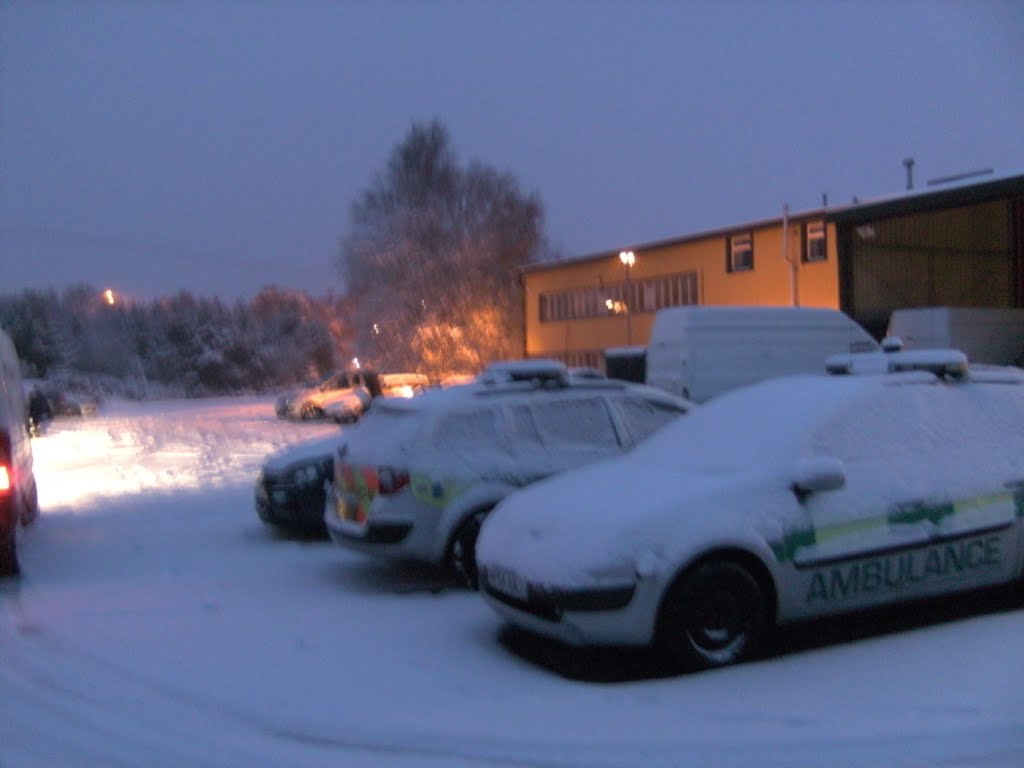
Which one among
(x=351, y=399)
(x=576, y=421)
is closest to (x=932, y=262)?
(x=351, y=399)

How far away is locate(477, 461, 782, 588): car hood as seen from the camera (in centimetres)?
558

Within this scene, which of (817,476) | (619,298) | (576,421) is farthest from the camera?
(619,298)

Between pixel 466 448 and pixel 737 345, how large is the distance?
11220 mm

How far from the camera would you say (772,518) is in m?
5.88

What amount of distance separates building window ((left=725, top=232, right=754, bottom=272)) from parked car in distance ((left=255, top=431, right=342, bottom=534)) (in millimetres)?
21841

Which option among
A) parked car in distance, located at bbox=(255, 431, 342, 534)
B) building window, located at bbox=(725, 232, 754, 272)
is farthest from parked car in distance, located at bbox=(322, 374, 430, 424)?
parked car in distance, located at bbox=(255, 431, 342, 534)

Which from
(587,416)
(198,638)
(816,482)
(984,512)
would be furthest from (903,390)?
(198,638)

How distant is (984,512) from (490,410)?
3592mm

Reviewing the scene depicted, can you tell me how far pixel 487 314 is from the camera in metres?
40.8

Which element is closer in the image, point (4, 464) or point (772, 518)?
point (772, 518)

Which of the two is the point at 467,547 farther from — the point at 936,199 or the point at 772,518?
the point at 936,199

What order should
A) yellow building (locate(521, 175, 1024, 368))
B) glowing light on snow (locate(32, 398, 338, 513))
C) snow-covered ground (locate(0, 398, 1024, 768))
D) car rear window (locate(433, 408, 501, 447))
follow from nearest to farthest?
snow-covered ground (locate(0, 398, 1024, 768)) < car rear window (locate(433, 408, 501, 447)) < glowing light on snow (locate(32, 398, 338, 513)) < yellow building (locate(521, 175, 1024, 368))

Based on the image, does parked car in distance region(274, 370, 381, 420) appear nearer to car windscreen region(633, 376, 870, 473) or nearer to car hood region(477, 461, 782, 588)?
car windscreen region(633, 376, 870, 473)

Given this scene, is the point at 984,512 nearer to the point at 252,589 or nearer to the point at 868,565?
the point at 868,565
